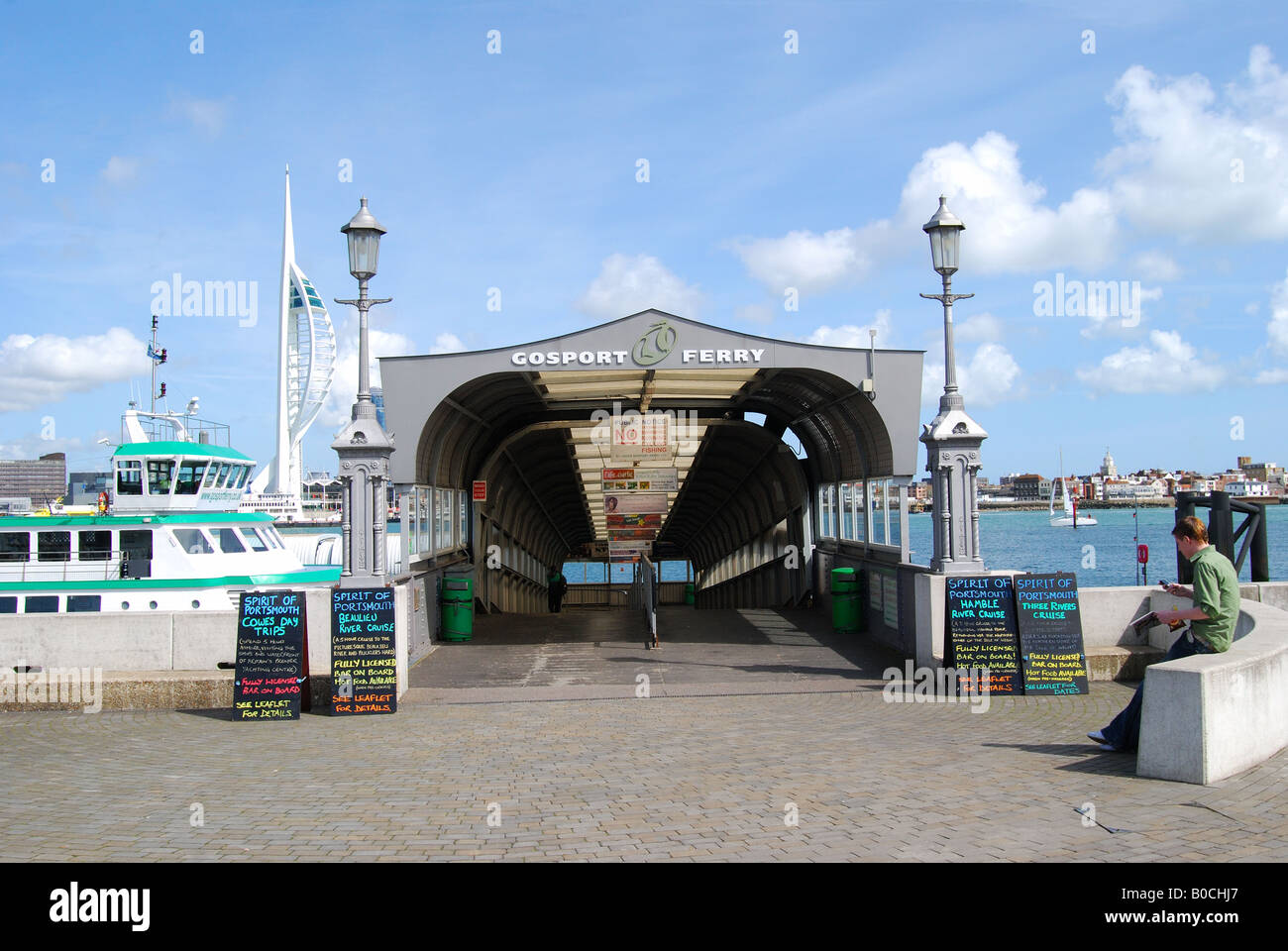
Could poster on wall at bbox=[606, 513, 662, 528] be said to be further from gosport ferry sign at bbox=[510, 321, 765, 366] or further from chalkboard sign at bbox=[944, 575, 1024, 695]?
chalkboard sign at bbox=[944, 575, 1024, 695]

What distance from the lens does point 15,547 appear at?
2217 cm

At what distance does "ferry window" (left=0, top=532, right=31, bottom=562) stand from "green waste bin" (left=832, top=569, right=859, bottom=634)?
17.8 meters

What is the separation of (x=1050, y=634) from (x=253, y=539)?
20965 mm

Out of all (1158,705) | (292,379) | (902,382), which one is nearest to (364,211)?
(902,382)

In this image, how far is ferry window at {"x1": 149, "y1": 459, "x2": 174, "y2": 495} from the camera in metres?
26.5

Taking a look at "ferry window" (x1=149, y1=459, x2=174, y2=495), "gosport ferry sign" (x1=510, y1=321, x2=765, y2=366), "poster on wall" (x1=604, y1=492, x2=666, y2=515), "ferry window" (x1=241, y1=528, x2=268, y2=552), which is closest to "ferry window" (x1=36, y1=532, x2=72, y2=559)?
"ferry window" (x1=241, y1=528, x2=268, y2=552)

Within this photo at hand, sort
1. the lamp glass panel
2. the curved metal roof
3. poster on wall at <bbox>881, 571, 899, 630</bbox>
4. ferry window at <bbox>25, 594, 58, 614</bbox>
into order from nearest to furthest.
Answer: the lamp glass panel, poster on wall at <bbox>881, 571, 899, 630</bbox>, the curved metal roof, ferry window at <bbox>25, 594, 58, 614</bbox>

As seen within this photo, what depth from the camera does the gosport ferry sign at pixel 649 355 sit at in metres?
13.6

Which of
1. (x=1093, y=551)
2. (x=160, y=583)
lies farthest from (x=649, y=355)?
(x=1093, y=551)

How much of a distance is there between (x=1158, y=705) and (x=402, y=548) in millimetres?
10111

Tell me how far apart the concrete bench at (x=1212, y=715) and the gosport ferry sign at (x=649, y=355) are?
25.9ft

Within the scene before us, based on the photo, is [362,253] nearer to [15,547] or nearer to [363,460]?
[363,460]

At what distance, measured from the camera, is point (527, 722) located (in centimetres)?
948
